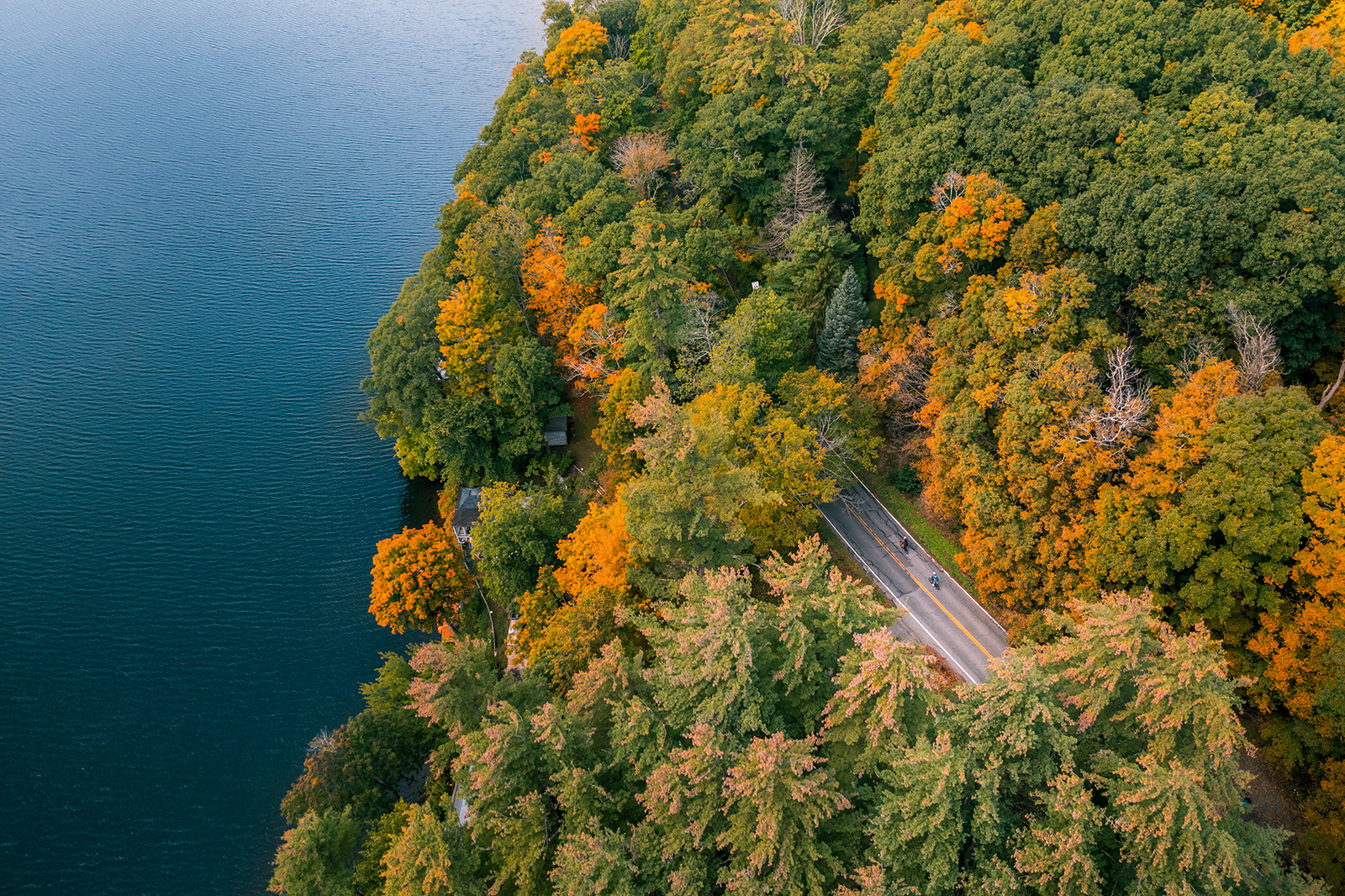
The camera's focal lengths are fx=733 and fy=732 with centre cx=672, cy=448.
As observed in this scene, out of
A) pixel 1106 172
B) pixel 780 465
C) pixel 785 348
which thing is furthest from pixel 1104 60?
pixel 780 465

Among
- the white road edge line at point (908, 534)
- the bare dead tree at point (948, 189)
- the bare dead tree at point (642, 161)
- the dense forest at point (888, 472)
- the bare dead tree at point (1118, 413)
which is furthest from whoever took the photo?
Result: the bare dead tree at point (642, 161)

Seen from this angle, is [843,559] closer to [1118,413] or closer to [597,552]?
[597,552]

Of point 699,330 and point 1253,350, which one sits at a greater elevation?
point 699,330

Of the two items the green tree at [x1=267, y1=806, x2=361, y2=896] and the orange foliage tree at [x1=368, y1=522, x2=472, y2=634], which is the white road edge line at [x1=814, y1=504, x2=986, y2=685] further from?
the green tree at [x1=267, y1=806, x2=361, y2=896]

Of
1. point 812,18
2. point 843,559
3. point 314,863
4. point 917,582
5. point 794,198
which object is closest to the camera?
point 314,863

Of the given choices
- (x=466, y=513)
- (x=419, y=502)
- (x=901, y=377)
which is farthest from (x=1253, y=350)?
(x=419, y=502)

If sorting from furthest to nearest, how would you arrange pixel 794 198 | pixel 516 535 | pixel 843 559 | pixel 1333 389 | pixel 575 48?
pixel 575 48
pixel 794 198
pixel 516 535
pixel 843 559
pixel 1333 389

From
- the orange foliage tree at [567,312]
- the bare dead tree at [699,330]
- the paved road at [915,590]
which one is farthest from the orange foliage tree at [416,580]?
the paved road at [915,590]

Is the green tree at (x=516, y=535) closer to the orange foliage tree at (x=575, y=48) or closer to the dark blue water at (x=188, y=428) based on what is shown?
the dark blue water at (x=188, y=428)
